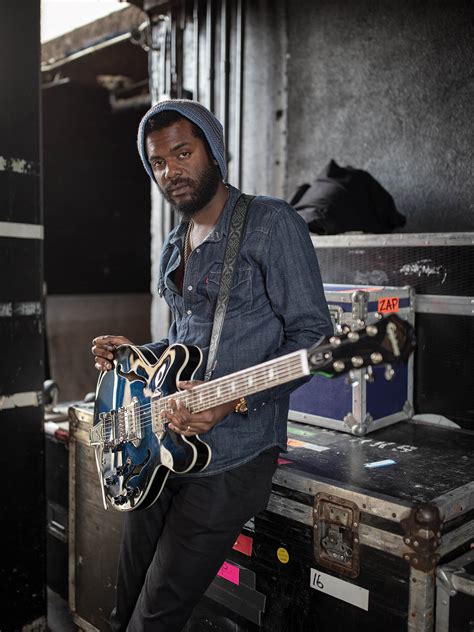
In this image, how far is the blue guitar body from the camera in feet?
5.66

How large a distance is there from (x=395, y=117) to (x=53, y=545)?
2682 mm

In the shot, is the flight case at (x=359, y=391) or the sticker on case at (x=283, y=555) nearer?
the sticker on case at (x=283, y=555)

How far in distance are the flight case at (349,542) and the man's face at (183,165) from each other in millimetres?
882

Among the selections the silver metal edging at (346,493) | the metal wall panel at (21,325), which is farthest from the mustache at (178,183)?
the silver metal edging at (346,493)

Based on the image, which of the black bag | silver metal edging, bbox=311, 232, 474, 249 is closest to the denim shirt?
silver metal edging, bbox=311, 232, 474, 249

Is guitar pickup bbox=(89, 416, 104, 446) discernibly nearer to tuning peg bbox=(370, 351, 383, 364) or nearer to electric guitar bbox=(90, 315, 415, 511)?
electric guitar bbox=(90, 315, 415, 511)

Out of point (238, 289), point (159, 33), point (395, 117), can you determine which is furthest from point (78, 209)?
point (238, 289)

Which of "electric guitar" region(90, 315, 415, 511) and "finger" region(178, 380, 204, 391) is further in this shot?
"finger" region(178, 380, 204, 391)

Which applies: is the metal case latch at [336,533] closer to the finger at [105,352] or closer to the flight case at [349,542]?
the flight case at [349,542]

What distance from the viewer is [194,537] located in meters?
1.71

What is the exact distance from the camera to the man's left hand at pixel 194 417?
5.25 ft

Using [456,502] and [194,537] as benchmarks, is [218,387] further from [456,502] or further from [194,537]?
[456,502]

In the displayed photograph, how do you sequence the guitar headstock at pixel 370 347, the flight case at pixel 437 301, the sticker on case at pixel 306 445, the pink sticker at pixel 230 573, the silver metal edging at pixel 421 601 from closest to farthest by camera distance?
the guitar headstock at pixel 370 347 → the silver metal edging at pixel 421 601 → the pink sticker at pixel 230 573 → the sticker on case at pixel 306 445 → the flight case at pixel 437 301

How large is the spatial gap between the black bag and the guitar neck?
1.35 m
